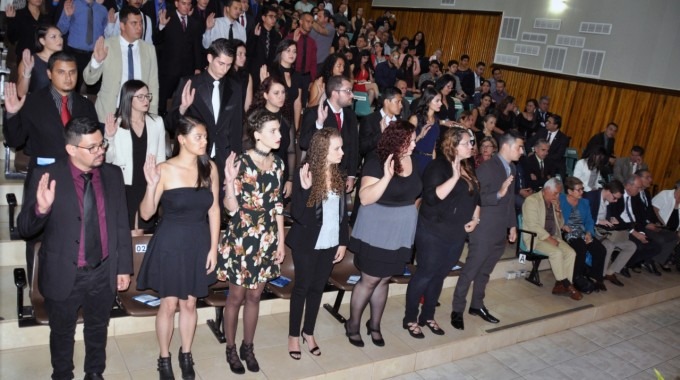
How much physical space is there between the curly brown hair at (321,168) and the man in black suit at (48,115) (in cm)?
156

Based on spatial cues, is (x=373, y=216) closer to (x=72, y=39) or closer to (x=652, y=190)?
(x=72, y=39)

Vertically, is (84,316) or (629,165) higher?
(629,165)

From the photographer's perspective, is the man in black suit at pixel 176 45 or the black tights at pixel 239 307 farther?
the man in black suit at pixel 176 45

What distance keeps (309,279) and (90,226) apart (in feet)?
4.72

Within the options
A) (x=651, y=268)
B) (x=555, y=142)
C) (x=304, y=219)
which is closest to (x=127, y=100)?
(x=304, y=219)

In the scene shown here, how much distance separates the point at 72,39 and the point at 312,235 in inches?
134

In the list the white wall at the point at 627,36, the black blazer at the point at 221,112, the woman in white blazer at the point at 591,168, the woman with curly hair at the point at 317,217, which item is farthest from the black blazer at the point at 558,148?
the woman with curly hair at the point at 317,217

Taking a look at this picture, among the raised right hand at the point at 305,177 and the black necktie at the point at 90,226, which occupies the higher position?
the raised right hand at the point at 305,177

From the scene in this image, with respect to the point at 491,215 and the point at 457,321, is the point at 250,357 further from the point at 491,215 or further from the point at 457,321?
the point at 491,215

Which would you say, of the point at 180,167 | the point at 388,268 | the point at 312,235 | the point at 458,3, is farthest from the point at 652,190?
the point at 180,167

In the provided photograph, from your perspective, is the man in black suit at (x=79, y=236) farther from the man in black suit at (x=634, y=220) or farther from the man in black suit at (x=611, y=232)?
the man in black suit at (x=634, y=220)

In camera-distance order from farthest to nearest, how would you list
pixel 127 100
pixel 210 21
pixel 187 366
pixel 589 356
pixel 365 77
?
pixel 365 77, pixel 210 21, pixel 589 356, pixel 127 100, pixel 187 366

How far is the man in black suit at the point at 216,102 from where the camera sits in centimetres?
424

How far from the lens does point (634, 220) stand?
7.43 m
